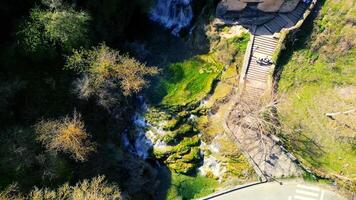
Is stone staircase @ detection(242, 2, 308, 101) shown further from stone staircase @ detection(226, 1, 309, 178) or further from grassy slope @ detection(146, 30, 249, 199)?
grassy slope @ detection(146, 30, 249, 199)

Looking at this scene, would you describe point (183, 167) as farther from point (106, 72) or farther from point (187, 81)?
point (106, 72)

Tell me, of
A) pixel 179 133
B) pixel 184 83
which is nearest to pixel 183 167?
pixel 179 133

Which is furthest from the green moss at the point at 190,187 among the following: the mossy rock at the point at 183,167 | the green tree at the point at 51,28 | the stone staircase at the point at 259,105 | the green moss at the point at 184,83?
the green tree at the point at 51,28

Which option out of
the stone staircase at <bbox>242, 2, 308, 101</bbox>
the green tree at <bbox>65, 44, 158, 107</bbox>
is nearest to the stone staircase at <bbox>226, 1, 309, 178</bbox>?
the stone staircase at <bbox>242, 2, 308, 101</bbox>

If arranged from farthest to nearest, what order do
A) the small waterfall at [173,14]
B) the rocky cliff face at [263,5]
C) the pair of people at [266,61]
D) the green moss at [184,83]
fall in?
the small waterfall at [173,14] < the green moss at [184,83] < the pair of people at [266,61] < the rocky cliff face at [263,5]

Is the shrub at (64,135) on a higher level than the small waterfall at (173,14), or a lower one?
lower

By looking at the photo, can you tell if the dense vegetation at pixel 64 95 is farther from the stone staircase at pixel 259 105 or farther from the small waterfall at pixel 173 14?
the stone staircase at pixel 259 105
